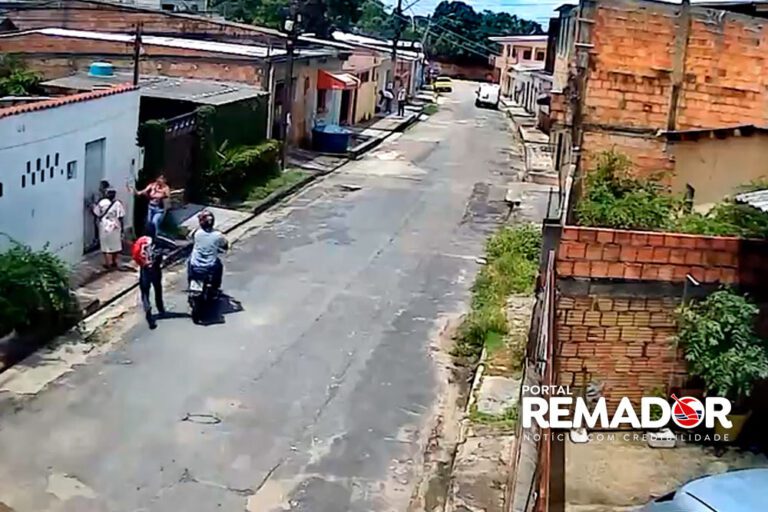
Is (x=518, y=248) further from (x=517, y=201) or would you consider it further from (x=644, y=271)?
(x=644, y=271)

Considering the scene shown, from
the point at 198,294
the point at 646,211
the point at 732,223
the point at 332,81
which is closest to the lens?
the point at 732,223

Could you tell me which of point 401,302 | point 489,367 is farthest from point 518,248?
point 489,367

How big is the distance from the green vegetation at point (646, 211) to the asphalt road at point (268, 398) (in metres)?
2.67

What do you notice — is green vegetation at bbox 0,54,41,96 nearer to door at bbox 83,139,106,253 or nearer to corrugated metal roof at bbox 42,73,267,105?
corrugated metal roof at bbox 42,73,267,105

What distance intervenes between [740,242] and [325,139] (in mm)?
23128

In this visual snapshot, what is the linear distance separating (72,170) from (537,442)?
369 inches

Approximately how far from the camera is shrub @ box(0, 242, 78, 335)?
11.8m

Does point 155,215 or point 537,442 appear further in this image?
point 155,215

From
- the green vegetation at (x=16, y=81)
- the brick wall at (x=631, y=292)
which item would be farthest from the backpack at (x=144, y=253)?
the green vegetation at (x=16, y=81)

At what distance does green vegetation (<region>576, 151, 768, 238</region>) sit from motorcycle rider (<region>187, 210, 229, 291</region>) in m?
4.60

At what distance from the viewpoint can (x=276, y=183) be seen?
24594mm

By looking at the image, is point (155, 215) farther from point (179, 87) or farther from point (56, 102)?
point (179, 87)

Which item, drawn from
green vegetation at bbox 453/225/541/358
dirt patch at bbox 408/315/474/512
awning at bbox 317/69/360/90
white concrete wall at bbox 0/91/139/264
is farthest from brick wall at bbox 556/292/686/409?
awning at bbox 317/69/360/90

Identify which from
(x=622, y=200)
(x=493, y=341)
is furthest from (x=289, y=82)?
(x=622, y=200)
